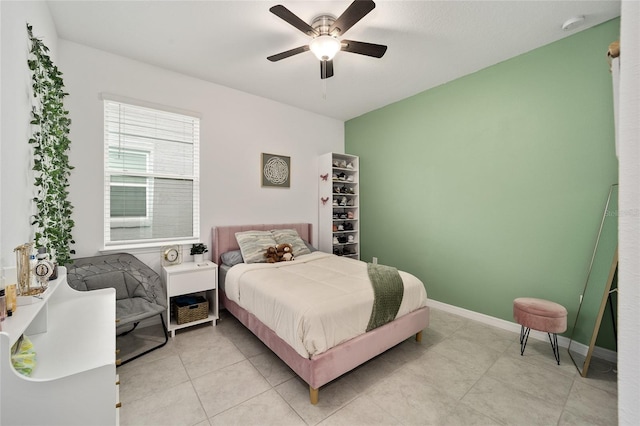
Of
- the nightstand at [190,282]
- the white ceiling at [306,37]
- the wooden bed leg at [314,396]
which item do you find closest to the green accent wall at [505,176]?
the white ceiling at [306,37]

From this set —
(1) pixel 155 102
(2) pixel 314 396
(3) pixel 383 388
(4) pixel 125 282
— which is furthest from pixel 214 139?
(3) pixel 383 388

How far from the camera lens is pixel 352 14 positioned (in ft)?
6.37

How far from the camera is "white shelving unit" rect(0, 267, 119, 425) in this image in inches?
36.6

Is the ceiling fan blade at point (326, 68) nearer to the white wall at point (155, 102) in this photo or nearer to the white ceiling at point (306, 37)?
the white ceiling at point (306, 37)

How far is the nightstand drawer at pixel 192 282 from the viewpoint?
286 cm

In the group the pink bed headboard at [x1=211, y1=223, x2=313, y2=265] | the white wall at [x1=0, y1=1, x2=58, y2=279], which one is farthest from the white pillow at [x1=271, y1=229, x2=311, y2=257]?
the white wall at [x1=0, y1=1, x2=58, y2=279]

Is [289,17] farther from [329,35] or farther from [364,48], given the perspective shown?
[364,48]

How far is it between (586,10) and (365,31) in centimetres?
175

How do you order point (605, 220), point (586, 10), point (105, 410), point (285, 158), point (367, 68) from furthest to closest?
1. point (285, 158)
2. point (367, 68)
3. point (605, 220)
4. point (586, 10)
5. point (105, 410)

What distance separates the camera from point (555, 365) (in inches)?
93.4

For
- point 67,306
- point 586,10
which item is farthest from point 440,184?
point 67,306

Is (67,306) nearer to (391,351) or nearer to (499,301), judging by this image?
(391,351)

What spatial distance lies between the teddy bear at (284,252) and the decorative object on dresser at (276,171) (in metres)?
1.03

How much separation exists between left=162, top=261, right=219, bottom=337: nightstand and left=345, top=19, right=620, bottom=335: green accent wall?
249 centimetres
